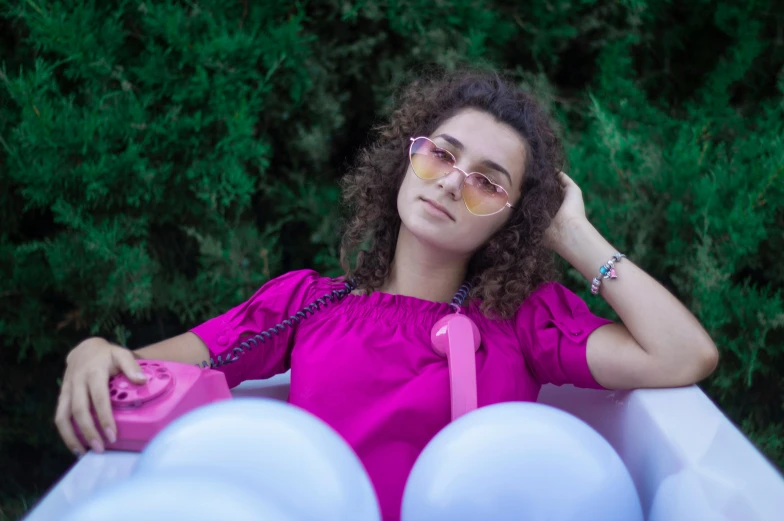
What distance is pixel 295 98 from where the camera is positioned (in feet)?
9.27

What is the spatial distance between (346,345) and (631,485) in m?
0.80

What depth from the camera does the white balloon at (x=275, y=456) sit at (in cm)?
114

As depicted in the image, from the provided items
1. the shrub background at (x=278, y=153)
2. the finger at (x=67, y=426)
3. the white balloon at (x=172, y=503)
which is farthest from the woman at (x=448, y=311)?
the shrub background at (x=278, y=153)

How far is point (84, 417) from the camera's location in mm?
1520

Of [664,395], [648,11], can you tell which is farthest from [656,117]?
[664,395]

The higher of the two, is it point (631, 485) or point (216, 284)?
point (631, 485)

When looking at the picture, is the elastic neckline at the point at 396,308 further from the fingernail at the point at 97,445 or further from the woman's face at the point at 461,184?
the fingernail at the point at 97,445

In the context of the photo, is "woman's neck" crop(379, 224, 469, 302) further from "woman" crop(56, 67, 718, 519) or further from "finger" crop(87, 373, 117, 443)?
"finger" crop(87, 373, 117, 443)

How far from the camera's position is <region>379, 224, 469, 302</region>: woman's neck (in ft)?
6.47

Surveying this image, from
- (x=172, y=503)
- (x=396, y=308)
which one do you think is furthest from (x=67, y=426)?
(x=396, y=308)

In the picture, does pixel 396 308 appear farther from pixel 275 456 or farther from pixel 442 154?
pixel 275 456

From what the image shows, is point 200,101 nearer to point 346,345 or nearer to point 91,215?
point 91,215

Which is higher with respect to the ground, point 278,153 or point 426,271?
point 426,271

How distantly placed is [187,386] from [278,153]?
5.43 ft
